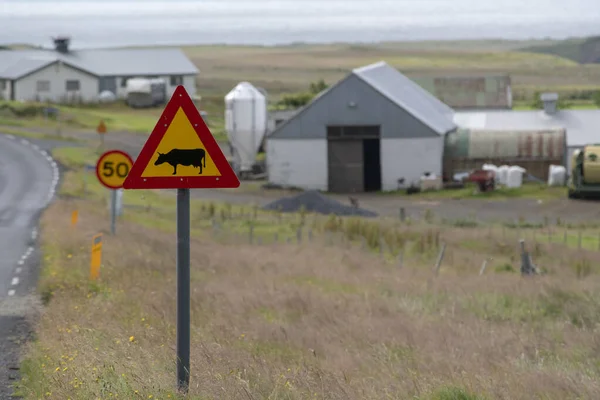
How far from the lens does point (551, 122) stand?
2255 inches

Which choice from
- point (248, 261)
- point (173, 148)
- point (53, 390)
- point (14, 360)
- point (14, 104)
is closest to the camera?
point (173, 148)

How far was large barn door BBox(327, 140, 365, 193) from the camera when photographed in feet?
180

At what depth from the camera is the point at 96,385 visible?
8000mm

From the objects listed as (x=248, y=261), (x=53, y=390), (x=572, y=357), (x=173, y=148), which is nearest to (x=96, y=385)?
(x=53, y=390)

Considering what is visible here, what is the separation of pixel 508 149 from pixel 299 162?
1011 cm

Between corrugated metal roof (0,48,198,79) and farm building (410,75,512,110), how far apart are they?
30.7 m

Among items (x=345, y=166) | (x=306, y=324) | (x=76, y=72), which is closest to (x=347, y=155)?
(x=345, y=166)

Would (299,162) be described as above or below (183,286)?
Answer: below

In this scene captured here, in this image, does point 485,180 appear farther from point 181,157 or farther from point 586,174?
point 181,157

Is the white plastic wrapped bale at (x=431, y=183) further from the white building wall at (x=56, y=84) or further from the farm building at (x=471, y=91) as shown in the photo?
the white building wall at (x=56, y=84)

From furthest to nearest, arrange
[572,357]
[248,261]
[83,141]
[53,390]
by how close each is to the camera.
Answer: [83,141] < [248,261] < [572,357] < [53,390]

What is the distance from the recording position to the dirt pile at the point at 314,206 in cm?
4275

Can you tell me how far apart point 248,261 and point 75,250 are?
12.4 feet

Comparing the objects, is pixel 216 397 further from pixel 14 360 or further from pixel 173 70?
pixel 173 70
